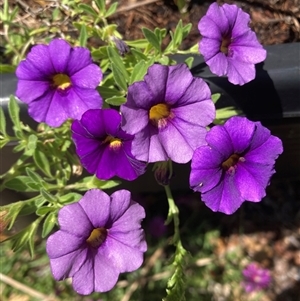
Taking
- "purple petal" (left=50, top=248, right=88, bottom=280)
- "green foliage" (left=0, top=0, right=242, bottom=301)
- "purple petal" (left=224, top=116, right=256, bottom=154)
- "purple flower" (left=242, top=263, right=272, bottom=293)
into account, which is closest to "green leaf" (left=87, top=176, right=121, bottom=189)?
"green foliage" (left=0, top=0, right=242, bottom=301)

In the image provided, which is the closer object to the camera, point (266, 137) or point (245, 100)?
point (266, 137)

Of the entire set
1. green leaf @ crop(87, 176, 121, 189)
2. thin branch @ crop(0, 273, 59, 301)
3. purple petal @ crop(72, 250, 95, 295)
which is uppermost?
purple petal @ crop(72, 250, 95, 295)

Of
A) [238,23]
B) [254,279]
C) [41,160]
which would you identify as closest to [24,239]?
[41,160]

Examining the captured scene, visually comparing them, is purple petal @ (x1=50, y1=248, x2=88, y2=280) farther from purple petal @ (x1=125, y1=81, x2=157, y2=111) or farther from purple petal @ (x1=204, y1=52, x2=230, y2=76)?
purple petal @ (x1=204, y1=52, x2=230, y2=76)

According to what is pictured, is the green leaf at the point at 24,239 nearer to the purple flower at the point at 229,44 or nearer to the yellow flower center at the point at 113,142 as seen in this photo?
the yellow flower center at the point at 113,142

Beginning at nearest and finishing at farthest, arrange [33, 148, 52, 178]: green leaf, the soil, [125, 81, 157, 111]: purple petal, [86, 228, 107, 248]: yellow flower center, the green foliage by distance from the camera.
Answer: [125, 81, 157, 111]: purple petal → [86, 228, 107, 248]: yellow flower center → the green foliage → [33, 148, 52, 178]: green leaf → the soil

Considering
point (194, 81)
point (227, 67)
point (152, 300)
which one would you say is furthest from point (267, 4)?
point (152, 300)

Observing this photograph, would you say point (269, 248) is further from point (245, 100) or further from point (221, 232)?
point (245, 100)
